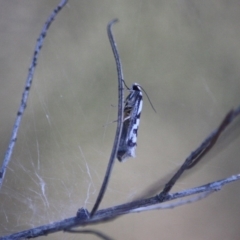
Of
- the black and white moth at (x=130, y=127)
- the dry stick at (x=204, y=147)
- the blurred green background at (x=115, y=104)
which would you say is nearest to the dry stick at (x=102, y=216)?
the dry stick at (x=204, y=147)

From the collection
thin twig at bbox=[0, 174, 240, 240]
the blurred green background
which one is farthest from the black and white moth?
the blurred green background

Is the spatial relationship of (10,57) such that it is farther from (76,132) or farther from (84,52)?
(76,132)

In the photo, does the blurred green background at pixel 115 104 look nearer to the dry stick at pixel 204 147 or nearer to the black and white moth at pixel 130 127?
the black and white moth at pixel 130 127

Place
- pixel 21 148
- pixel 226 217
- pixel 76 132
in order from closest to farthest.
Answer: pixel 21 148, pixel 76 132, pixel 226 217

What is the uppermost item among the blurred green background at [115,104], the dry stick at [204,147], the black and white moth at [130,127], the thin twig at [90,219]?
the blurred green background at [115,104]

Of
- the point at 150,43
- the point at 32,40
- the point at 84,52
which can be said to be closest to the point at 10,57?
the point at 32,40

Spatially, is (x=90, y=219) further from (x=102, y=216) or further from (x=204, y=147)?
(x=204, y=147)
